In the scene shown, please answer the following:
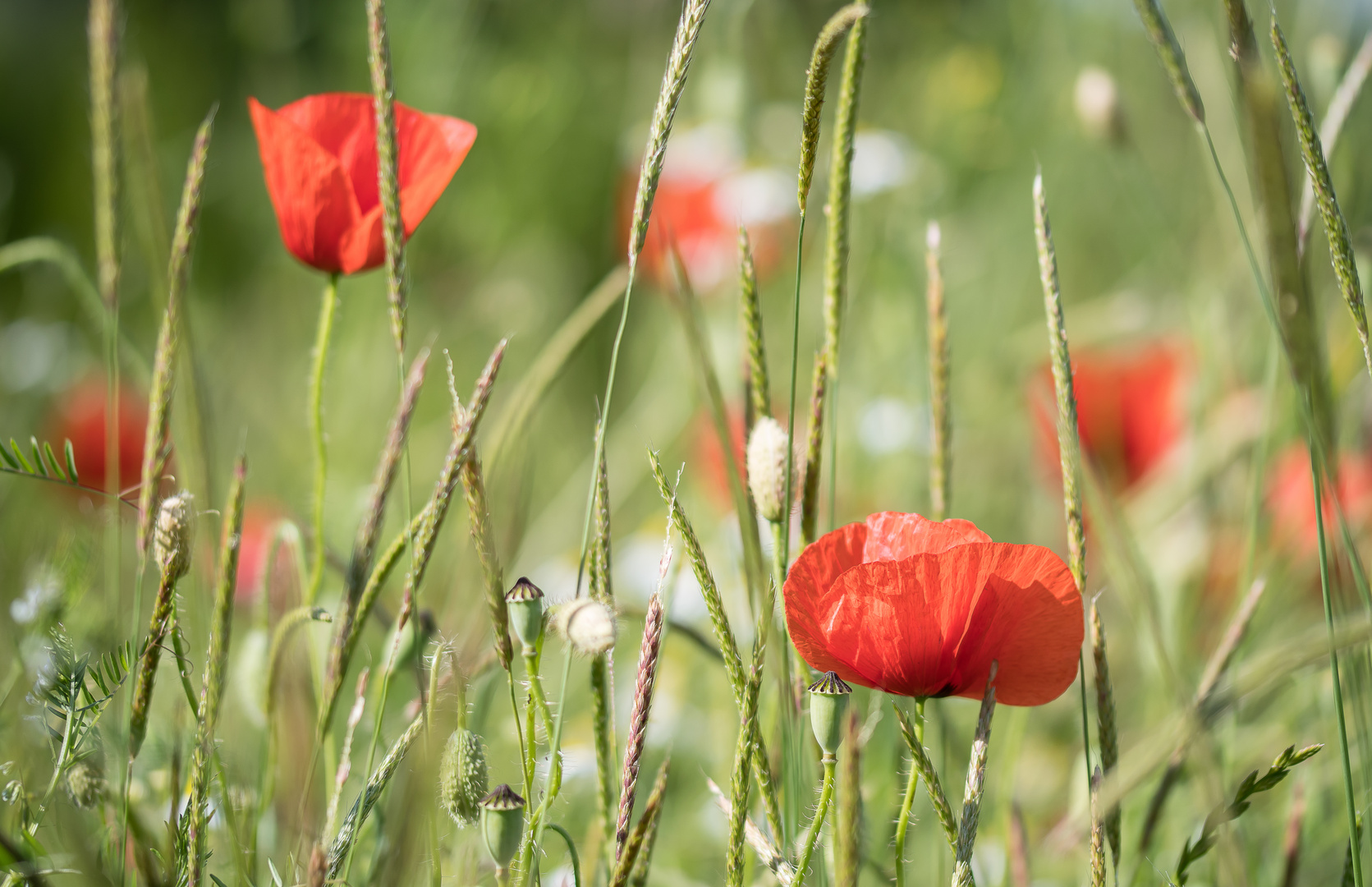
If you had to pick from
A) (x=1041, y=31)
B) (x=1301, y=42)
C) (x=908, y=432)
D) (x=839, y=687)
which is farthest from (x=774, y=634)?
(x=1041, y=31)

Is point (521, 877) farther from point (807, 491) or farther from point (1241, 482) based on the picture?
point (1241, 482)

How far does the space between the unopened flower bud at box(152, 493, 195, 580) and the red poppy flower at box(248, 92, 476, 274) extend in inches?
5.4

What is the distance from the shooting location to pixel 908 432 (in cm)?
98

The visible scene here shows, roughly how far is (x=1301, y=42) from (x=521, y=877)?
1.51m

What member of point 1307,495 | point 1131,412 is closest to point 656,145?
point 1307,495

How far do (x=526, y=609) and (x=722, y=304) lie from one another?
1004 mm

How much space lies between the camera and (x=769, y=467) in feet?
1.01

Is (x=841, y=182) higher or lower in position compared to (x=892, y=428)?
lower

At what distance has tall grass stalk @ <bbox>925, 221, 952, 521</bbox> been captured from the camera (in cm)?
→ 38

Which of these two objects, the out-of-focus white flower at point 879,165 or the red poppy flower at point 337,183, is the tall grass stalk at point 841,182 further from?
the out-of-focus white flower at point 879,165

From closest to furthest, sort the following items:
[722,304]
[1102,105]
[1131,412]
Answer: [1102,105]
[1131,412]
[722,304]

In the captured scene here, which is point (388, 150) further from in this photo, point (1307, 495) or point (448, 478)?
point (1307, 495)

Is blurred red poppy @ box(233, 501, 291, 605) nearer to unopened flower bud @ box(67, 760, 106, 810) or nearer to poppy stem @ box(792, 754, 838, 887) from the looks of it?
unopened flower bud @ box(67, 760, 106, 810)

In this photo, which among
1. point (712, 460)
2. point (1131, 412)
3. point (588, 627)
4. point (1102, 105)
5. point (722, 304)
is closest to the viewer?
point (588, 627)
